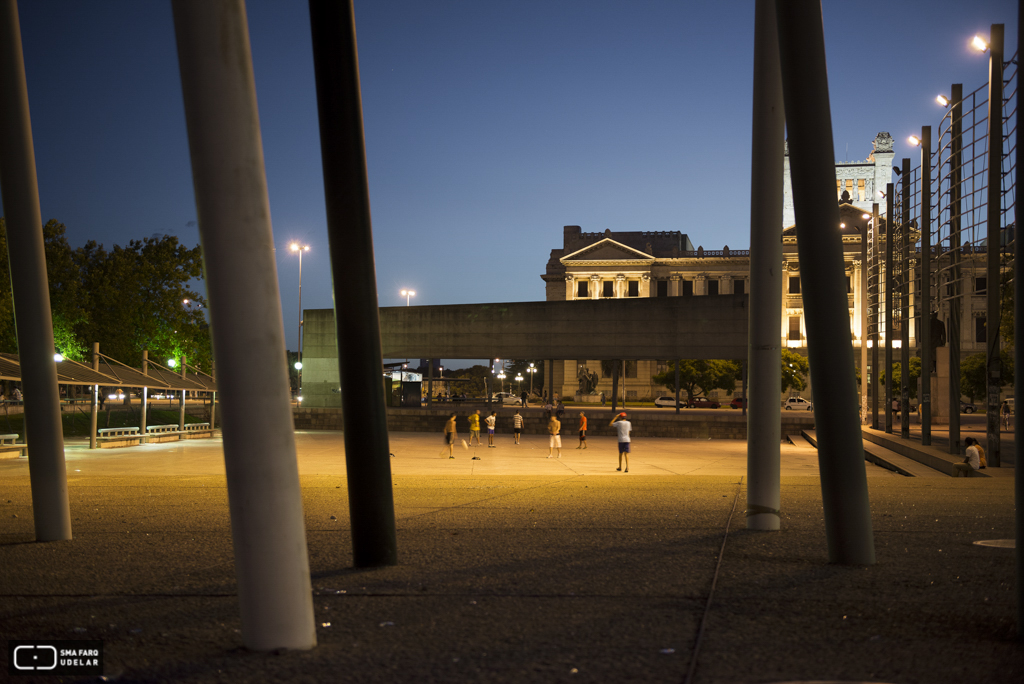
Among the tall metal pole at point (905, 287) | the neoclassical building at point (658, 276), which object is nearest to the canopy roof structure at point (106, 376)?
the tall metal pole at point (905, 287)

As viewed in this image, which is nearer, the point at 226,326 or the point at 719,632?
the point at 226,326

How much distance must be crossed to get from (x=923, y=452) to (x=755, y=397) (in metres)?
16.4

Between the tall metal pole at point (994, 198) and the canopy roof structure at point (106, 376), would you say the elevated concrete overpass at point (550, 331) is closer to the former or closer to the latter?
the canopy roof structure at point (106, 376)

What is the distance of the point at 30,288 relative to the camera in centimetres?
761

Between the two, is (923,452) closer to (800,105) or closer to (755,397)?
(755,397)

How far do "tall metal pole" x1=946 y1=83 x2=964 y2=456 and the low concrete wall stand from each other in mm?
12662

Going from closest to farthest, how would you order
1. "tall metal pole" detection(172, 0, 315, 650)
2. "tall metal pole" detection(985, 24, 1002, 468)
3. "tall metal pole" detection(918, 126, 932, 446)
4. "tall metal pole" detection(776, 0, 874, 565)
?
"tall metal pole" detection(172, 0, 315, 650), "tall metal pole" detection(776, 0, 874, 565), "tall metal pole" detection(985, 24, 1002, 468), "tall metal pole" detection(918, 126, 932, 446)

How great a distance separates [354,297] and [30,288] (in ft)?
11.9

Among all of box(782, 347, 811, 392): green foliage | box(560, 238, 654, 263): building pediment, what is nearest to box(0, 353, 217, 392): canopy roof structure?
box(782, 347, 811, 392): green foliage

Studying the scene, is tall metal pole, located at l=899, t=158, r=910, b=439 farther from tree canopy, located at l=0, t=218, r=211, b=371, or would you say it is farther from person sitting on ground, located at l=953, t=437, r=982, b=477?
tree canopy, located at l=0, t=218, r=211, b=371

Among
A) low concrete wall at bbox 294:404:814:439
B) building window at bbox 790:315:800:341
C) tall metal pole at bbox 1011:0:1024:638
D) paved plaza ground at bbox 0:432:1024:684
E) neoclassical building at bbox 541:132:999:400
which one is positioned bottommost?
low concrete wall at bbox 294:404:814:439

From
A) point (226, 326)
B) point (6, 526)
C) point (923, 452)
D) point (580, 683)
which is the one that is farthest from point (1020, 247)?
point (923, 452)

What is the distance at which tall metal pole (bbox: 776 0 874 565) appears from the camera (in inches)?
248

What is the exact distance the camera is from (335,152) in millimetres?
6133
